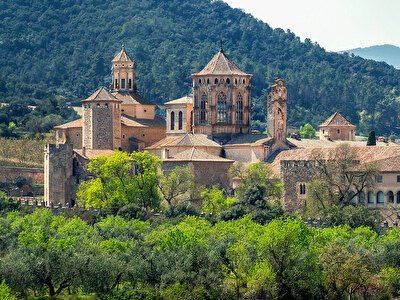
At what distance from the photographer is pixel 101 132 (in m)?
116

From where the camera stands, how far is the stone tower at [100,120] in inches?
4555

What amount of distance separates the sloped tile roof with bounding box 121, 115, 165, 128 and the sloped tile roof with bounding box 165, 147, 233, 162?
8.82 meters

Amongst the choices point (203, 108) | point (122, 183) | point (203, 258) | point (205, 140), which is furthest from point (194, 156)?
point (203, 258)

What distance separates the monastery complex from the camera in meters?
106

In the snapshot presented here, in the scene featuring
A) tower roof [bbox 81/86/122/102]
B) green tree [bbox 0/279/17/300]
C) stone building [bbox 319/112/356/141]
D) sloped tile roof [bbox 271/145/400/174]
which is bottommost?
green tree [bbox 0/279/17/300]

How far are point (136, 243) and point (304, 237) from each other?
8907 mm

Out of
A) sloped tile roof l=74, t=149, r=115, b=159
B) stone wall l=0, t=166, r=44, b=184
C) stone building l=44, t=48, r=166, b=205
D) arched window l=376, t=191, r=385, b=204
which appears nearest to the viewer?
arched window l=376, t=191, r=385, b=204

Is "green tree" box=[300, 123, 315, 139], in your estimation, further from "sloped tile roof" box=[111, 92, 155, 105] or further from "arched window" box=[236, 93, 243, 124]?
"arched window" box=[236, 93, 243, 124]

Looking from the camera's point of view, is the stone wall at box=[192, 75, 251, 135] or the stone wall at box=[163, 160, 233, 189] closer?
the stone wall at box=[163, 160, 233, 189]

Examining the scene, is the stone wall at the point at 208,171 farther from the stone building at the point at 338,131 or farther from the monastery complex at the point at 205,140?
the stone building at the point at 338,131

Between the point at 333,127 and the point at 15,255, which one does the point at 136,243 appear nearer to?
the point at 15,255

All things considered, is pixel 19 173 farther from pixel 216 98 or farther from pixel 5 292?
pixel 5 292

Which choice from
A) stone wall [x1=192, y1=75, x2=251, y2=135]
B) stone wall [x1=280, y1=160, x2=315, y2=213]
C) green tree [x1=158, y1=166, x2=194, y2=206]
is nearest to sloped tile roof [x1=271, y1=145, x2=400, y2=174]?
stone wall [x1=280, y1=160, x2=315, y2=213]

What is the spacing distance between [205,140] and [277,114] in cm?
519
